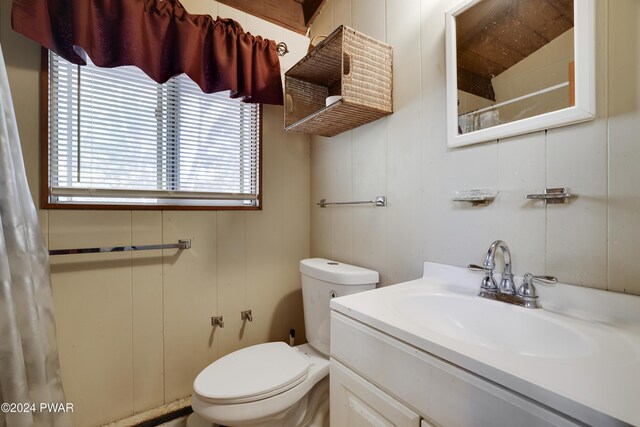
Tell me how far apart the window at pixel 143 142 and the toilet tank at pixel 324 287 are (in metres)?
0.58

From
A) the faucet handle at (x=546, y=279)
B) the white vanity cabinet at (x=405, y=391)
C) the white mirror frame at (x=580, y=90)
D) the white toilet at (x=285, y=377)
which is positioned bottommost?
the white toilet at (x=285, y=377)

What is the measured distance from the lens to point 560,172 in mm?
743

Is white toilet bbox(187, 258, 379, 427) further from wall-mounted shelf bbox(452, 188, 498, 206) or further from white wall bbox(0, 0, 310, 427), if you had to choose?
wall-mounted shelf bbox(452, 188, 498, 206)

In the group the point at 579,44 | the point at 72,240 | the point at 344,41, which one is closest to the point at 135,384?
the point at 72,240

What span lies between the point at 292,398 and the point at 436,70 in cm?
135

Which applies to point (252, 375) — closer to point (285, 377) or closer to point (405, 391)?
point (285, 377)

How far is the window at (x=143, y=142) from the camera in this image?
119 cm

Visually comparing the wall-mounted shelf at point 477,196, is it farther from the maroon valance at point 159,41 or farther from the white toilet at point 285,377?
the maroon valance at point 159,41

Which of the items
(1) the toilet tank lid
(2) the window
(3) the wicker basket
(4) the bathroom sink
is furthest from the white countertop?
(2) the window

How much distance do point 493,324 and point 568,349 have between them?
0.17 metres

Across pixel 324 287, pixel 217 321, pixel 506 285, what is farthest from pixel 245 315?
pixel 506 285

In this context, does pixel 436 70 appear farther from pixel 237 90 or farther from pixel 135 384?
pixel 135 384

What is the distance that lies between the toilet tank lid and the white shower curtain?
94cm

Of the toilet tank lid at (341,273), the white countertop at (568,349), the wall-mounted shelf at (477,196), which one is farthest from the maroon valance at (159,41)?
the white countertop at (568,349)
